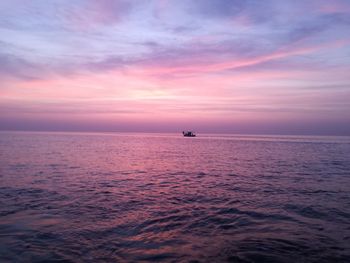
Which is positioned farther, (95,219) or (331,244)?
(95,219)

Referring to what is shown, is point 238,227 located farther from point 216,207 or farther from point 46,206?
point 46,206

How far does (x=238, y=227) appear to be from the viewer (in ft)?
40.5

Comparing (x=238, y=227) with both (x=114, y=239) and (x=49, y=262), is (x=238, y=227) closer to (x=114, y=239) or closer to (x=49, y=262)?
(x=114, y=239)

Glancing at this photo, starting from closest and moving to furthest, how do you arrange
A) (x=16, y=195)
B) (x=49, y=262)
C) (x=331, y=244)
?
(x=49, y=262) < (x=331, y=244) < (x=16, y=195)

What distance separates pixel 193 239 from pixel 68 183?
49.5 ft

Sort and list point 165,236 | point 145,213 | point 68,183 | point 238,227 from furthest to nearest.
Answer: point 68,183, point 145,213, point 238,227, point 165,236

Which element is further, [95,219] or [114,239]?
[95,219]

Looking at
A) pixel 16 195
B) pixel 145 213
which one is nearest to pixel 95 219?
pixel 145 213

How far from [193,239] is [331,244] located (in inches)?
188

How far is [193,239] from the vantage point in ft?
35.7

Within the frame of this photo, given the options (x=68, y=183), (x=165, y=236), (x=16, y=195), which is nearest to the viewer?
(x=165, y=236)

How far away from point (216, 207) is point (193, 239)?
5.30 meters

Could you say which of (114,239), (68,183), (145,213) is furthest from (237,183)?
(114,239)

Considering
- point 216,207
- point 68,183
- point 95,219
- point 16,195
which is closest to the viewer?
point 95,219
